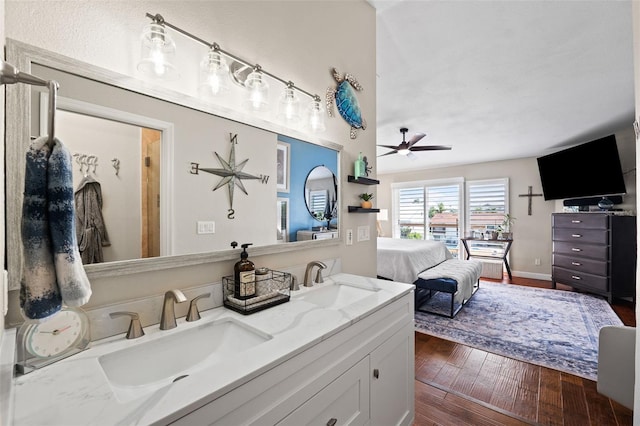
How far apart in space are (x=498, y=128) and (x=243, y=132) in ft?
12.7

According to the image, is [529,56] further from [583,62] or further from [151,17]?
[151,17]

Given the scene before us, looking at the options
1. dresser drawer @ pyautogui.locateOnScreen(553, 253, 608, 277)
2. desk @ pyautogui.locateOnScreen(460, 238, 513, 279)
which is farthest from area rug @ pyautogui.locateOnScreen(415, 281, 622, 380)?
desk @ pyautogui.locateOnScreen(460, 238, 513, 279)

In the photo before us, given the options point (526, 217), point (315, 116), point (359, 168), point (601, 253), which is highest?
point (315, 116)

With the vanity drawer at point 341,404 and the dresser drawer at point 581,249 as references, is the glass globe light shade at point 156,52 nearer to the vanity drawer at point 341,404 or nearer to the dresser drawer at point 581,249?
the vanity drawer at point 341,404

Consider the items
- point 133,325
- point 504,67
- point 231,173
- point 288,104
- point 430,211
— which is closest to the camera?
point 133,325

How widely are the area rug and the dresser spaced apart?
0.24m

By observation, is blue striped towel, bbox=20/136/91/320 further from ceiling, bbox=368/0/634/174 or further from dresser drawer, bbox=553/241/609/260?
dresser drawer, bbox=553/241/609/260

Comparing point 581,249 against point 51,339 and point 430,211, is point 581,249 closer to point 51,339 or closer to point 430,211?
point 430,211

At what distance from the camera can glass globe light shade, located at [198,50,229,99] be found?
1.17 metres

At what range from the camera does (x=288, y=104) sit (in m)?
1.51

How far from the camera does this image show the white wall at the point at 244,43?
2.87 ft

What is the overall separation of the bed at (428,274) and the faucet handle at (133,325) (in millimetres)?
3134

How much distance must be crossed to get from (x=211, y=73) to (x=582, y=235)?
527cm

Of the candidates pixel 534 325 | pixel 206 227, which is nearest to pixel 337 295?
pixel 206 227
